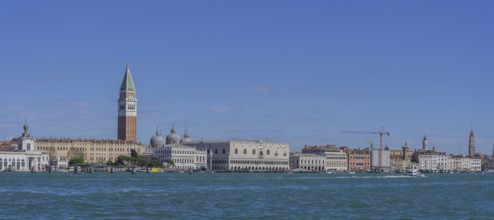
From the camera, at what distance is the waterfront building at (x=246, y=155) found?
13100 cm

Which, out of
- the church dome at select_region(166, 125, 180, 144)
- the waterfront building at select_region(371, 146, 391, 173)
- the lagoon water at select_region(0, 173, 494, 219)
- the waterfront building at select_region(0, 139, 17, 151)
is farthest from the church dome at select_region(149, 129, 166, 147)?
the lagoon water at select_region(0, 173, 494, 219)

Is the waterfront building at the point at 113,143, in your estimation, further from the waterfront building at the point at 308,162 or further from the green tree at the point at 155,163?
the waterfront building at the point at 308,162

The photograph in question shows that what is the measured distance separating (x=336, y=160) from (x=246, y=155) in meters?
21.3

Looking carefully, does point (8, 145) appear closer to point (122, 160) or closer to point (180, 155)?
point (122, 160)

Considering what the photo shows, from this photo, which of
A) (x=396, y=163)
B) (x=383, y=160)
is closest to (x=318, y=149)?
(x=383, y=160)

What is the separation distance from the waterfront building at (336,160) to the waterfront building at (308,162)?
4.77 feet

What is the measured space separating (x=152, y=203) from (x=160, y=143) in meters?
108

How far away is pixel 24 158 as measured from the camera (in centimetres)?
10762

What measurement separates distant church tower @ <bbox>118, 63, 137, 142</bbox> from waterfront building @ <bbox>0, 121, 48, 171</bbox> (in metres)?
21.9

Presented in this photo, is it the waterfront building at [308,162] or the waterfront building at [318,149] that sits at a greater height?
the waterfront building at [318,149]

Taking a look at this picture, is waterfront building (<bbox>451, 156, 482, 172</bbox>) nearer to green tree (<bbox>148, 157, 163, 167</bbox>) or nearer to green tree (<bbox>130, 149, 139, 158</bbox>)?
Answer: green tree (<bbox>130, 149, 139, 158</bbox>)

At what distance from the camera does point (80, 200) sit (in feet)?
112

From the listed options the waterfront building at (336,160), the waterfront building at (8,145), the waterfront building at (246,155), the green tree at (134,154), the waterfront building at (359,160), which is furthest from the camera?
the waterfront building at (359,160)

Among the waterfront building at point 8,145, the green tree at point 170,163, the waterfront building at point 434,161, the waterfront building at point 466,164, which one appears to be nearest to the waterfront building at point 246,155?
the green tree at point 170,163
